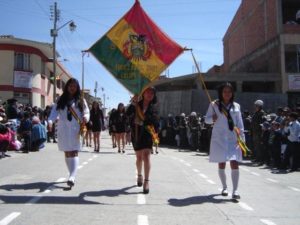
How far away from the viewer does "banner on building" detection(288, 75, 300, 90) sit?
35.0 meters

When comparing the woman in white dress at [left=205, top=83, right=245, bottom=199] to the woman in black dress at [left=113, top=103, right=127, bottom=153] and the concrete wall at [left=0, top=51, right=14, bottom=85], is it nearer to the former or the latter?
the woman in black dress at [left=113, top=103, right=127, bottom=153]

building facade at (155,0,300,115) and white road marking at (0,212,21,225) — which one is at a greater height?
building facade at (155,0,300,115)

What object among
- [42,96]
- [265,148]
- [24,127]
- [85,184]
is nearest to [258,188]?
[85,184]

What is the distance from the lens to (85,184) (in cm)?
909

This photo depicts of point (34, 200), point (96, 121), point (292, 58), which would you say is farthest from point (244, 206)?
point (292, 58)

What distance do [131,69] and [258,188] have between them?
3418 millimetres

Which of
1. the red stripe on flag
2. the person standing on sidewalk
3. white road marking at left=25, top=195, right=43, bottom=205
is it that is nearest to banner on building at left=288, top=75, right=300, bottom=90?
the person standing on sidewalk

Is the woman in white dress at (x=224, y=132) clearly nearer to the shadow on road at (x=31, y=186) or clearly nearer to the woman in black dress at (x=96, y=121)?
the shadow on road at (x=31, y=186)

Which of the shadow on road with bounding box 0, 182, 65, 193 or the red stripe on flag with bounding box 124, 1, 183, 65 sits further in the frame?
the red stripe on flag with bounding box 124, 1, 183, 65

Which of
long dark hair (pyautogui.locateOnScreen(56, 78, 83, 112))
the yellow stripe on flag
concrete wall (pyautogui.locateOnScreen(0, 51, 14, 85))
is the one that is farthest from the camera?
concrete wall (pyautogui.locateOnScreen(0, 51, 14, 85))

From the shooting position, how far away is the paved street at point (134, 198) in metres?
6.36

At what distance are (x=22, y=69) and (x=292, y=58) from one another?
66.5 ft

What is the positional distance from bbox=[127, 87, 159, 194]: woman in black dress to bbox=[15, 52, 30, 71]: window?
28686 mm

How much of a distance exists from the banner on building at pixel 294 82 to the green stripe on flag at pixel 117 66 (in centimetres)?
2742
